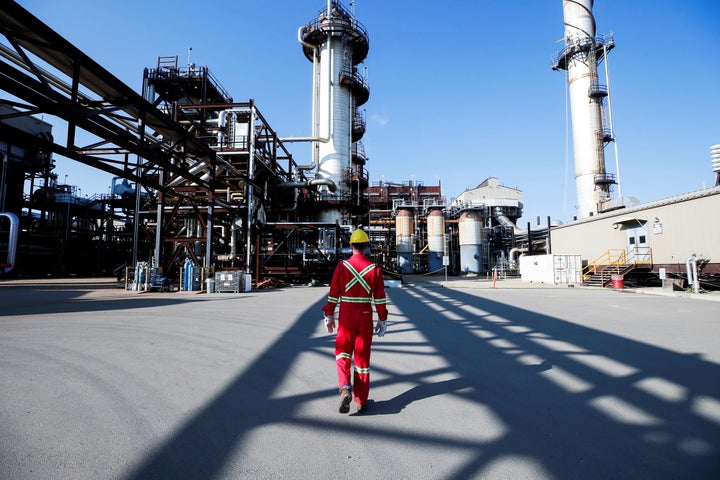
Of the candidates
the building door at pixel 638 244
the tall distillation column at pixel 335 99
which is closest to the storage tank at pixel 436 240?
the tall distillation column at pixel 335 99

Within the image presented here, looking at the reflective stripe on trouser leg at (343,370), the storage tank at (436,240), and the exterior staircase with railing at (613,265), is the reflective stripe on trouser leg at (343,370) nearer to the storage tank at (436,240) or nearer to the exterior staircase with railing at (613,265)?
the exterior staircase with railing at (613,265)

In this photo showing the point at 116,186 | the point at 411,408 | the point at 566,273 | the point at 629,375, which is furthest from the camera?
the point at 116,186

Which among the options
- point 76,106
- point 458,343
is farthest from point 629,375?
point 76,106

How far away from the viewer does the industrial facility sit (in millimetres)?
10367

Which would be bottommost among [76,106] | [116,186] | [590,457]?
[590,457]

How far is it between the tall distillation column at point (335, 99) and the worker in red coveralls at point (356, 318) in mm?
25448

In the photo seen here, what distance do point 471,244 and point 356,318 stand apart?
35.6 metres

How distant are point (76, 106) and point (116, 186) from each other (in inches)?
1351

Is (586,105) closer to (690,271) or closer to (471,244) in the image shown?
(471,244)

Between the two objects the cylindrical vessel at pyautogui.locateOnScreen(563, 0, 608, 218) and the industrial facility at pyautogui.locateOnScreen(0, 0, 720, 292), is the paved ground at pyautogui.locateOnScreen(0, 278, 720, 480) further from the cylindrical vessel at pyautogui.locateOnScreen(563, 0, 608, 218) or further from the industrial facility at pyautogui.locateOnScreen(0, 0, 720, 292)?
the cylindrical vessel at pyautogui.locateOnScreen(563, 0, 608, 218)

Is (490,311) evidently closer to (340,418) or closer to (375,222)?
(340,418)

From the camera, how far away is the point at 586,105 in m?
36.0

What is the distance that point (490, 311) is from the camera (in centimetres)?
988

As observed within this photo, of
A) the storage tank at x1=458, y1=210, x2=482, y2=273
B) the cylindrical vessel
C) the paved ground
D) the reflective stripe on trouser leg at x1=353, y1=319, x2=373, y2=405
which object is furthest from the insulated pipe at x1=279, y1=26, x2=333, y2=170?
the reflective stripe on trouser leg at x1=353, y1=319, x2=373, y2=405
